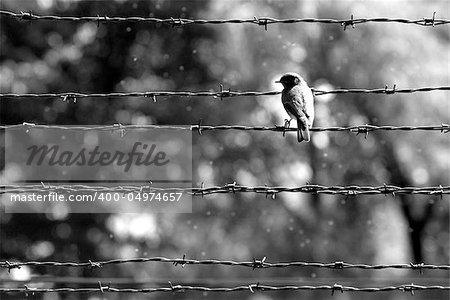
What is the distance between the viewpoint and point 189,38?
49.6ft

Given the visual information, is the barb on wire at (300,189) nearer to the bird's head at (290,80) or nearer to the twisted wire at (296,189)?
the twisted wire at (296,189)

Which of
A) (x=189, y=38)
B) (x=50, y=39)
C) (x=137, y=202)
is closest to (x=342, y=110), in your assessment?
(x=189, y=38)

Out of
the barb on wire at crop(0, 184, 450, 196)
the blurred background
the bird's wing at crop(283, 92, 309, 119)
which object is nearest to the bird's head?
the bird's wing at crop(283, 92, 309, 119)

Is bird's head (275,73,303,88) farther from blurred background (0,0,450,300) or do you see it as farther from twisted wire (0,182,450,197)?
blurred background (0,0,450,300)

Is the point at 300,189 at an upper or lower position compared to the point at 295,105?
lower

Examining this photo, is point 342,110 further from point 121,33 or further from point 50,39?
point 50,39
